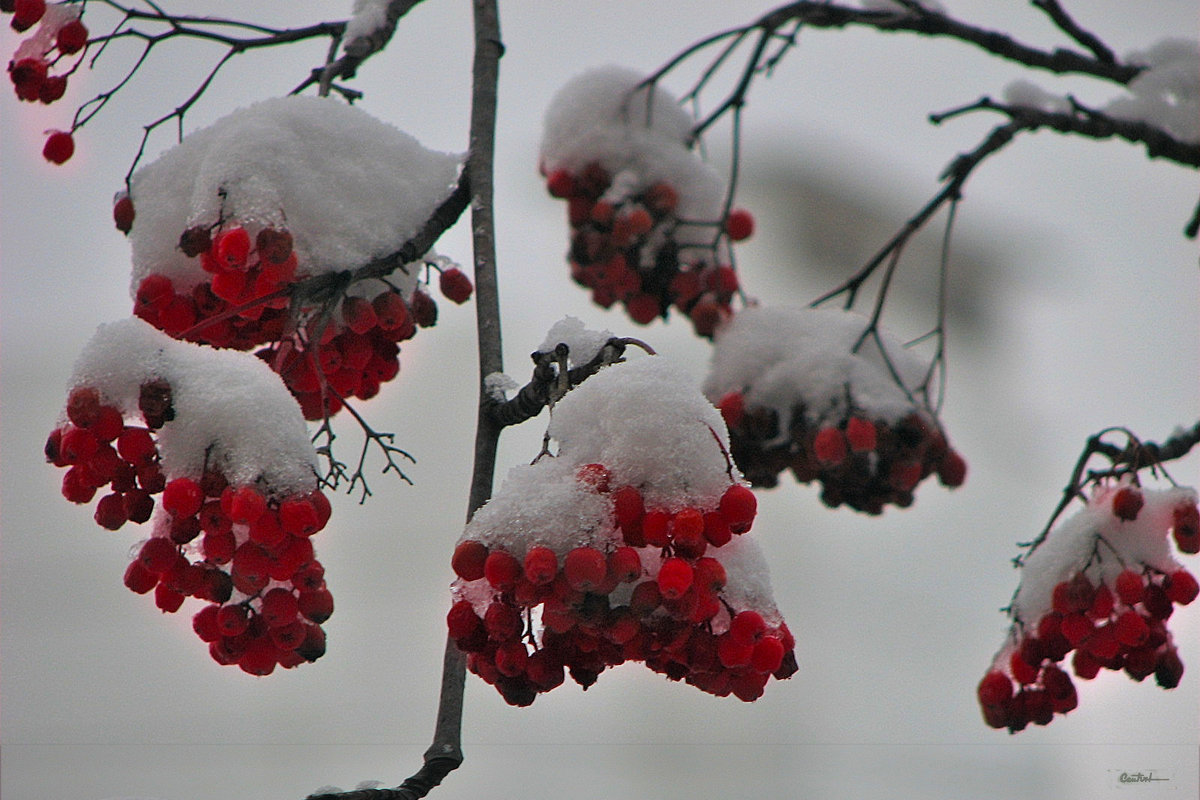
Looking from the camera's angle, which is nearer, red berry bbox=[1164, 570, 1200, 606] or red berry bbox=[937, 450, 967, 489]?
red berry bbox=[1164, 570, 1200, 606]

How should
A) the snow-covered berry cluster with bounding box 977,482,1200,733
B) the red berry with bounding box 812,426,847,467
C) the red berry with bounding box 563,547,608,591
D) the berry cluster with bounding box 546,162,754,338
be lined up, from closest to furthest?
the red berry with bounding box 563,547,608,591 → the snow-covered berry cluster with bounding box 977,482,1200,733 → the red berry with bounding box 812,426,847,467 → the berry cluster with bounding box 546,162,754,338

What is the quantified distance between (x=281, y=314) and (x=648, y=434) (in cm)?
35

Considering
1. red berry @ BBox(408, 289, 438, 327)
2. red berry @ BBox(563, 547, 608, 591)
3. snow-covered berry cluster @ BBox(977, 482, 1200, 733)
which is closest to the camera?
red berry @ BBox(563, 547, 608, 591)

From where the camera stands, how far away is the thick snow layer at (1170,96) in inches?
48.3

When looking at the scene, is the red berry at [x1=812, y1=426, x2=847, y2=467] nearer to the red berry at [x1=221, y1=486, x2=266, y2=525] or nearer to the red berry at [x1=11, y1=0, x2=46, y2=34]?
the red berry at [x1=221, y1=486, x2=266, y2=525]

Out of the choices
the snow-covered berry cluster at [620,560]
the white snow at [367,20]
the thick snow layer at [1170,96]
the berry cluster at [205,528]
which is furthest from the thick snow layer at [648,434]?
the thick snow layer at [1170,96]

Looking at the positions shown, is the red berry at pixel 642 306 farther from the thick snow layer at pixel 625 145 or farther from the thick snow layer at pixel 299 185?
the thick snow layer at pixel 299 185

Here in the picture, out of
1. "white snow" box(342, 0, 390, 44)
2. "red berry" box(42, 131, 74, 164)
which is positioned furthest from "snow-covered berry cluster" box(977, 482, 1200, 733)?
"red berry" box(42, 131, 74, 164)

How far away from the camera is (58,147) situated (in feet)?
2.70

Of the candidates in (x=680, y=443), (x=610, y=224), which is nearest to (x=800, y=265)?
(x=610, y=224)

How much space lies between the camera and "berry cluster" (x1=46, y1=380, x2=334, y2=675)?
1.83ft

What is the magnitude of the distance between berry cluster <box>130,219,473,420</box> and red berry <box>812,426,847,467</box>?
1.31 feet

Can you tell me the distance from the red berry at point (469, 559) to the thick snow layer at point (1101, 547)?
24.2 inches

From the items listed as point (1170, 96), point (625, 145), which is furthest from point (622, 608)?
point (1170, 96)
